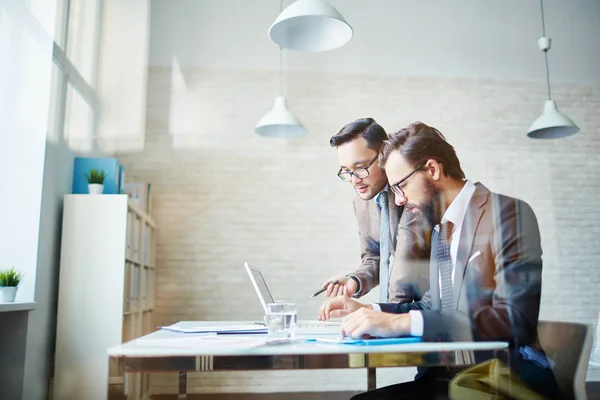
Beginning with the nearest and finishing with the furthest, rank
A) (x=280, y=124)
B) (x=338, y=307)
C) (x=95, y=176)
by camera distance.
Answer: (x=338, y=307), (x=280, y=124), (x=95, y=176)

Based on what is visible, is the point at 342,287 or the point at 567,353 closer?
the point at 567,353

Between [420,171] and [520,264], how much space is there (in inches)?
22.2

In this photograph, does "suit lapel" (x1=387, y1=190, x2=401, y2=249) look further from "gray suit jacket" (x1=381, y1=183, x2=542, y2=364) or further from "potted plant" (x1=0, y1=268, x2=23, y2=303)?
"potted plant" (x1=0, y1=268, x2=23, y2=303)

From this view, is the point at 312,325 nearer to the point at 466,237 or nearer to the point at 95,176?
the point at 466,237

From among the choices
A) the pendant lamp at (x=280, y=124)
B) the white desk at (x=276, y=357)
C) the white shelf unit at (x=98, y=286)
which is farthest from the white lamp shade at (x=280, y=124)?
the white desk at (x=276, y=357)

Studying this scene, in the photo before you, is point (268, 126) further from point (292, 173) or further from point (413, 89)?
point (413, 89)

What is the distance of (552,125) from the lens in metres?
2.60

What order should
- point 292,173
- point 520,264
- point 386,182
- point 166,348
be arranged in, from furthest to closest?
point 292,173, point 386,182, point 520,264, point 166,348

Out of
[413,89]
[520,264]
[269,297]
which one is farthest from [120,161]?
[520,264]

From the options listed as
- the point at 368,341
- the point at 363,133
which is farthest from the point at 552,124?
the point at 368,341

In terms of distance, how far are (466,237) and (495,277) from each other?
0.21m

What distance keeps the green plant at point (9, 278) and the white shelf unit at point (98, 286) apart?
24cm

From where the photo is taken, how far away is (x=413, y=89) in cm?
262

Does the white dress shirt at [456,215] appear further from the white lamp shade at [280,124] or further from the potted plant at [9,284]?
the potted plant at [9,284]
